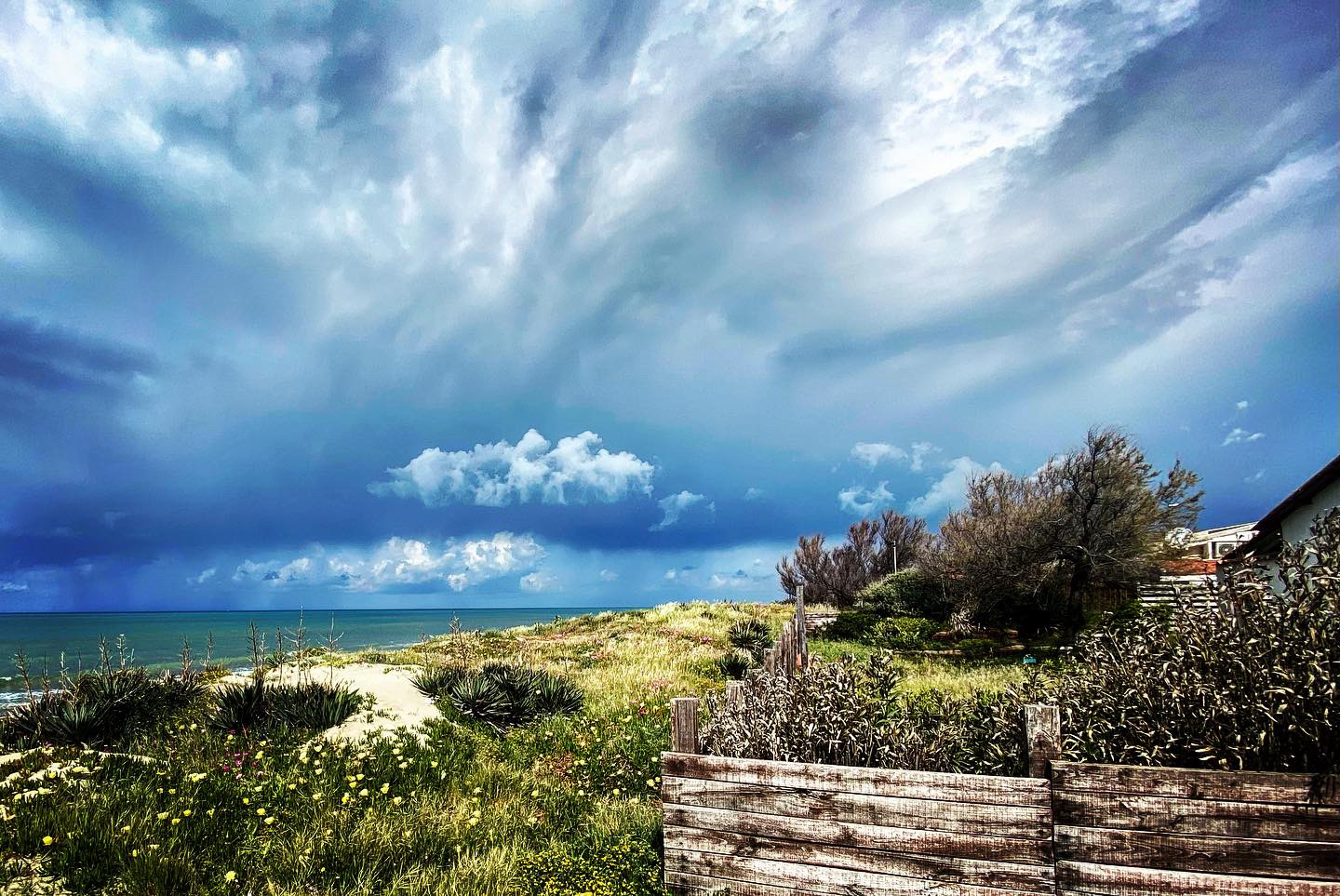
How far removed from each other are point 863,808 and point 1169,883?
65.2 inches

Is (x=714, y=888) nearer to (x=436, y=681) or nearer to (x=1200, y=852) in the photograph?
(x=1200, y=852)

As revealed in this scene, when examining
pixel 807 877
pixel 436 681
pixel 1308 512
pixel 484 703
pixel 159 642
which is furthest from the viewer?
pixel 159 642

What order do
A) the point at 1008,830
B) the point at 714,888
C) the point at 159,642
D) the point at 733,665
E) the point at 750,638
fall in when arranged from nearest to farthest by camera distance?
the point at 1008,830, the point at 714,888, the point at 733,665, the point at 750,638, the point at 159,642

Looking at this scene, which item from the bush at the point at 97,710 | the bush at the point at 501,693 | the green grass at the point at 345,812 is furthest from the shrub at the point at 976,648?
the bush at the point at 97,710

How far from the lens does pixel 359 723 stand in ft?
29.5

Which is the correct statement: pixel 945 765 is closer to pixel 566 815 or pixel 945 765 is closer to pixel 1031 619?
pixel 566 815

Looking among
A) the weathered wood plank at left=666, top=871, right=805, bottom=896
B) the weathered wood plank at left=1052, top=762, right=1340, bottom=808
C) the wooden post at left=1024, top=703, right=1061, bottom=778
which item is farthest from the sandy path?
the weathered wood plank at left=1052, top=762, right=1340, bottom=808

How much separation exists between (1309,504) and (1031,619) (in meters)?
9.56

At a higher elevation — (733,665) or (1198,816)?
(1198,816)

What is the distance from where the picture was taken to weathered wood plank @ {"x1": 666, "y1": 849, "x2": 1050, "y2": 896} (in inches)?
159

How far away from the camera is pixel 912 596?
2912cm

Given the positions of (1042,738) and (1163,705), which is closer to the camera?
(1042,738)

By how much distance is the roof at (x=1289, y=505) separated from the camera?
1517 centimetres

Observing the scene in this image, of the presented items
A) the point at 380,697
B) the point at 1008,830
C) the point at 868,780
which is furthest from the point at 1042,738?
the point at 380,697
